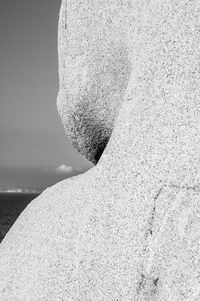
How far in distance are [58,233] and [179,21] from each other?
9.06 ft

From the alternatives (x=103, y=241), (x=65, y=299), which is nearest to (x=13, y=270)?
(x=65, y=299)

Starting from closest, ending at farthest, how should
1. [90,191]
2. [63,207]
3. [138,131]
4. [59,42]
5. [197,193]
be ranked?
[197,193]
[138,131]
[90,191]
[63,207]
[59,42]

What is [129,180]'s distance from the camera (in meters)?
5.19

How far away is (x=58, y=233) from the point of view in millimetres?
5969

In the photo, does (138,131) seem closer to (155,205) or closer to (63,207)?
(155,205)

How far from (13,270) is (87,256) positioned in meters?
1.62

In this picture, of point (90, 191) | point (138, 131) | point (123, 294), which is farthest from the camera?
point (90, 191)

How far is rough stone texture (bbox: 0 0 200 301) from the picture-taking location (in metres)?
4.74

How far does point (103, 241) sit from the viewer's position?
521 cm

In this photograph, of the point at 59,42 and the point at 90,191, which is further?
the point at 59,42

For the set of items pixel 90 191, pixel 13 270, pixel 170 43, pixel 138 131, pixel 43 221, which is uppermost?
pixel 170 43

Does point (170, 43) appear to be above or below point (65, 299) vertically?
above

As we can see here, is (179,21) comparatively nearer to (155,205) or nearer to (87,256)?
(155,205)

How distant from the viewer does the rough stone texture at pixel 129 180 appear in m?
4.74
